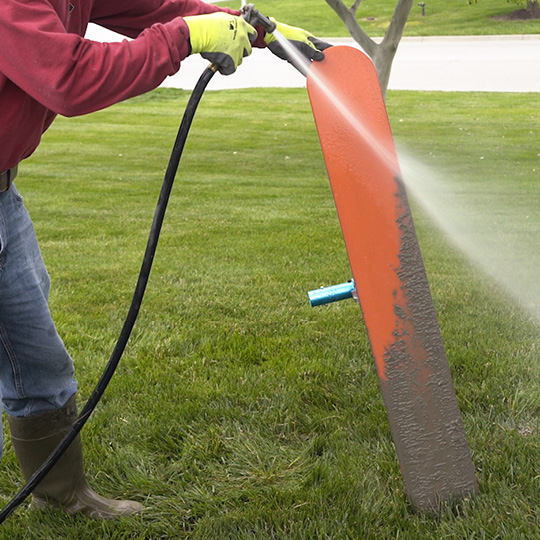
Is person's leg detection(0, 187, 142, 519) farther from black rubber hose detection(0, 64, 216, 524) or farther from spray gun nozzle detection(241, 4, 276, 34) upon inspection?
spray gun nozzle detection(241, 4, 276, 34)

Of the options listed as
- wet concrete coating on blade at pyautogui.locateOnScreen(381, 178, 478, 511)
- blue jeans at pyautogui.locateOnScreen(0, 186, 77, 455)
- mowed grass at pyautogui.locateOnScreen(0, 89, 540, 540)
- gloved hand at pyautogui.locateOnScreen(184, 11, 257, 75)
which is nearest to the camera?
gloved hand at pyautogui.locateOnScreen(184, 11, 257, 75)

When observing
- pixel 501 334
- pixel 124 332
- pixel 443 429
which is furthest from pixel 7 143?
pixel 501 334

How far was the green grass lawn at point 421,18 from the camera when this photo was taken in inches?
977

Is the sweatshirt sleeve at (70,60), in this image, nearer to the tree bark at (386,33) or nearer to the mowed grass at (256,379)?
the mowed grass at (256,379)

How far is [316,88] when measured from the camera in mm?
2070

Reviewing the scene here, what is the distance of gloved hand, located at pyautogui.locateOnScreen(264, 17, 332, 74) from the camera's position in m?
2.07

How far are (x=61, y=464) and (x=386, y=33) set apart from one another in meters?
7.44

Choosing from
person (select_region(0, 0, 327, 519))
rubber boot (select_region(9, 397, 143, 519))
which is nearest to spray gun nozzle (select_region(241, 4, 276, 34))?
person (select_region(0, 0, 327, 519))

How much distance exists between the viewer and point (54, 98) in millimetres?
1689

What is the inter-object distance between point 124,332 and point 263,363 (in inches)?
44.1

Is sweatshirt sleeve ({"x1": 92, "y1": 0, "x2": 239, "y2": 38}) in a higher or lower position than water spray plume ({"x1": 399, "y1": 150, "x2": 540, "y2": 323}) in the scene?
higher

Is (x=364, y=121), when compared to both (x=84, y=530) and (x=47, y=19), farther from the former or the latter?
(x=84, y=530)

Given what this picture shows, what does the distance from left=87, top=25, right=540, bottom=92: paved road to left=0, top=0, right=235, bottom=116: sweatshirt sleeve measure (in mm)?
14839

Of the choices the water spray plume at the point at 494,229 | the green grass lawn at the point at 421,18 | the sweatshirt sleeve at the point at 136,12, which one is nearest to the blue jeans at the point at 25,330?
the sweatshirt sleeve at the point at 136,12
